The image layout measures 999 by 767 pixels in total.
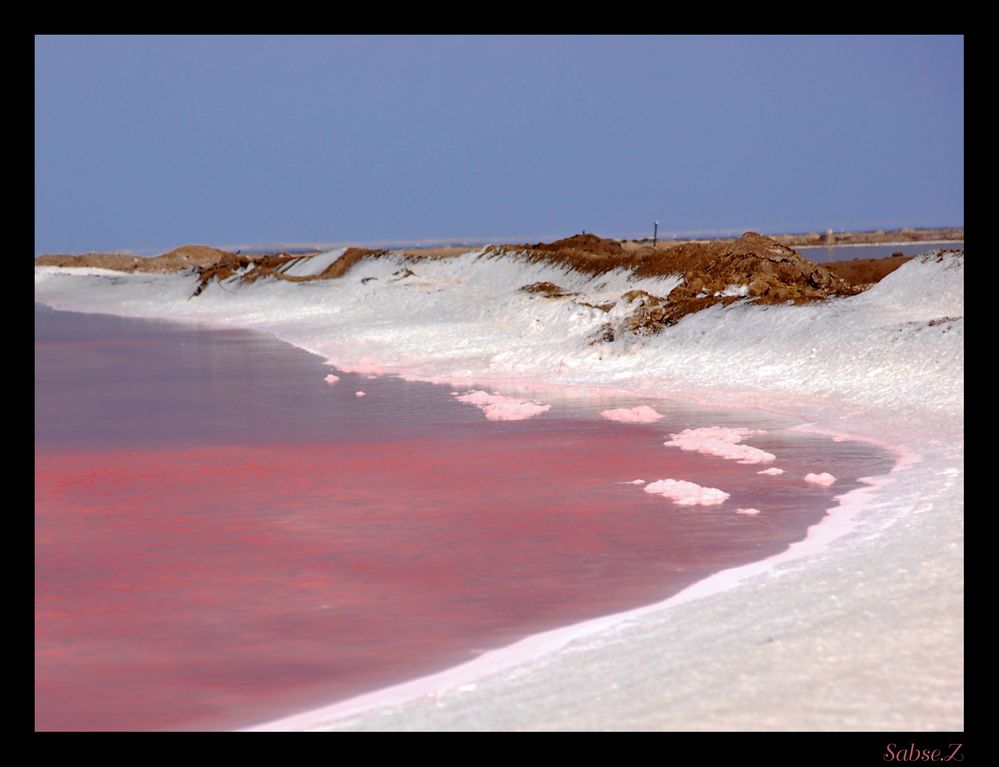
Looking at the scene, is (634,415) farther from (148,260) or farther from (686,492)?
(148,260)

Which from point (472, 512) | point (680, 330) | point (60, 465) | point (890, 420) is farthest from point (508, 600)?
point (680, 330)

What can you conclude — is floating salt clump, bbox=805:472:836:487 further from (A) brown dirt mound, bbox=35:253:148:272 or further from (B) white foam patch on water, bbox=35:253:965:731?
(A) brown dirt mound, bbox=35:253:148:272

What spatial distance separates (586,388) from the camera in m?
18.9

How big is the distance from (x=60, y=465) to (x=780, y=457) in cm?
670

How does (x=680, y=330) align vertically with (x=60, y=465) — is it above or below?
above

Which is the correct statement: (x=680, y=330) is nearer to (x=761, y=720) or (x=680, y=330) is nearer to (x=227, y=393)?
(x=227, y=393)

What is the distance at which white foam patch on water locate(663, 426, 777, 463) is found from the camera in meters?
12.1

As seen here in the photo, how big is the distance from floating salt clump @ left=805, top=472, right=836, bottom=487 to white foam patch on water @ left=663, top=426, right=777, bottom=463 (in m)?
0.95

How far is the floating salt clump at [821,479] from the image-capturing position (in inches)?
426

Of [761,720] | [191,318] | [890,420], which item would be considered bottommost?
[761,720]

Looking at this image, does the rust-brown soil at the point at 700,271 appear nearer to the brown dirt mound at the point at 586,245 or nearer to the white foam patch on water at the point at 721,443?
the brown dirt mound at the point at 586,245

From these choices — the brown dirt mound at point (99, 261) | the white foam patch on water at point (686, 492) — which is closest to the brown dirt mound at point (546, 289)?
the white foam patch on water at point (686, 492)
